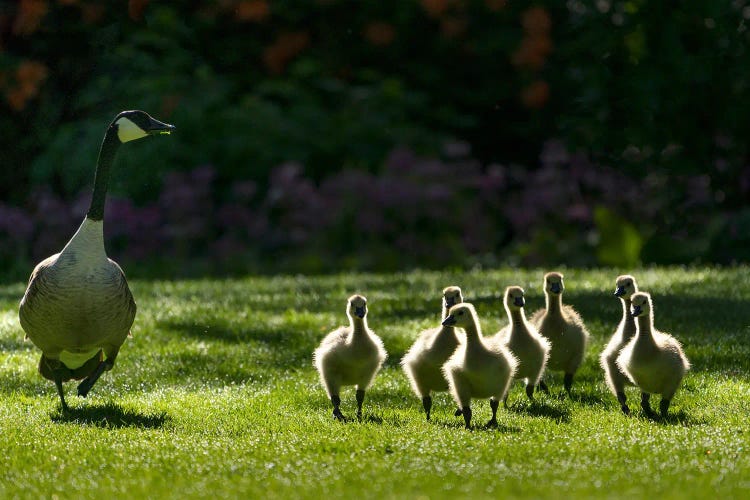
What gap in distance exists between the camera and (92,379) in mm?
7949

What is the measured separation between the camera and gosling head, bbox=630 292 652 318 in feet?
22.4

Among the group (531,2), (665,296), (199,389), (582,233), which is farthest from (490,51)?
(199,389)

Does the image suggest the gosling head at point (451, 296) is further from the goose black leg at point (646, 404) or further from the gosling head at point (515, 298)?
the goose black leg at point (646, 404)

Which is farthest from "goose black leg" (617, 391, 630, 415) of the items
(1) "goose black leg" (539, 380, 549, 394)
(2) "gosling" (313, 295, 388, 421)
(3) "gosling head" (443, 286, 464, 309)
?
(2) "gosling" (313, 295, 388, 421)

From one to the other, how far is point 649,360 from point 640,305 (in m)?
0.33

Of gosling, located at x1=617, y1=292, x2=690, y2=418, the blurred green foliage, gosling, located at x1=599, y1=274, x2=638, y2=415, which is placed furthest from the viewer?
the blurred green foliage

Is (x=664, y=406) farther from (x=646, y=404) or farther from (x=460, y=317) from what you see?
(x=460, y=317)

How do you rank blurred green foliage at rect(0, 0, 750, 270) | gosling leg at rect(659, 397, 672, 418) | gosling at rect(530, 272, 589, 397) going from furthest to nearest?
blurred green foliage at rect(0, 0, 750, 270) < gosling at rect(530, 272, 589, 397) < gosling leg at rect(659, 397, 672, 418)

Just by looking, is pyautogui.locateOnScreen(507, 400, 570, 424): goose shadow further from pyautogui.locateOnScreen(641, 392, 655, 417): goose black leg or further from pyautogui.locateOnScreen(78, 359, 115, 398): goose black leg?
pyautogui.locateOnScreen(78, 359, 115, 398): goose black leg

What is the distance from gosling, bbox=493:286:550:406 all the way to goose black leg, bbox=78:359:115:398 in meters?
2.70

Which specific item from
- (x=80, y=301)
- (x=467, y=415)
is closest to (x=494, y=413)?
(x=467, y=415)

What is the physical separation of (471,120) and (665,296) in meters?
6.20

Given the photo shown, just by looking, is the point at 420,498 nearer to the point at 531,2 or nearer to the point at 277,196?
the point at 277,196

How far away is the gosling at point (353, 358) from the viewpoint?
23.1 feet
